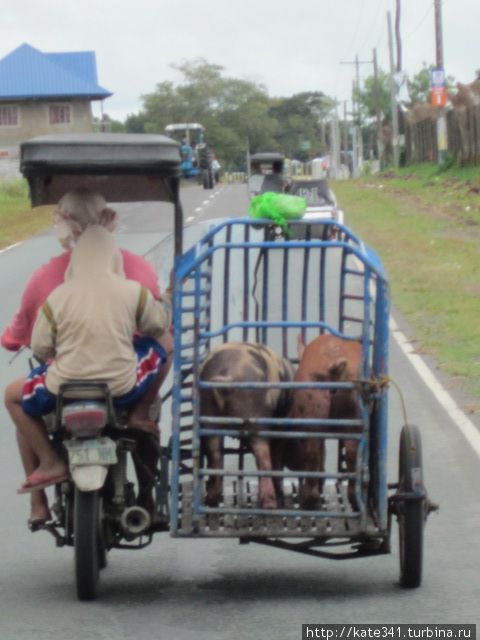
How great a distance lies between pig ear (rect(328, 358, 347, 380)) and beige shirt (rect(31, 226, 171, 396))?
73 centimetres

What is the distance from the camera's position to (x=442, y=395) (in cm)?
1209

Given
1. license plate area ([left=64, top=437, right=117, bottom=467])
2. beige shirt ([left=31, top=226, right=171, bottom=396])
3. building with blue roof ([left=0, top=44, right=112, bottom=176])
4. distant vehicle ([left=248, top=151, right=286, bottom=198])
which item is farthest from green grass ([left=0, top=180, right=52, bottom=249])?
building with blue roof ([left=0, top=44, right=112, bottom=176])

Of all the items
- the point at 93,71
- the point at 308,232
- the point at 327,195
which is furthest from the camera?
the point at 93,71

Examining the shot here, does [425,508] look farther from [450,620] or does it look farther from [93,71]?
[93,71]

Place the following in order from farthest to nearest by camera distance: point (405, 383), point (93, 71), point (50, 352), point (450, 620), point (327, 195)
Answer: point (93, 71) → point (327, 195) → point (405, 383) → point (50, 352) → point (450, 620)

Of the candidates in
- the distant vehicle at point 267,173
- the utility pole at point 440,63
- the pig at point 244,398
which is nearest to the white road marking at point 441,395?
the pig at point 244,398

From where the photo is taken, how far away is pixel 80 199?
6219mm

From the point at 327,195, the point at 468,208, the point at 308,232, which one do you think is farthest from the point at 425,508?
the point at 468,208

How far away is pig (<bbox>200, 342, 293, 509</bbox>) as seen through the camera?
20.0ft

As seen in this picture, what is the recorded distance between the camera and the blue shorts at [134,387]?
612 centimetres

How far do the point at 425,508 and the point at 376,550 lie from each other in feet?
0.91

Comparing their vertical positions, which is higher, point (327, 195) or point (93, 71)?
point (93, 71)

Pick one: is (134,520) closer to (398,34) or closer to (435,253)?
(435,253)

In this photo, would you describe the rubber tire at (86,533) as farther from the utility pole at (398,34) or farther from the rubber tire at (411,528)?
the utility pole at (398,34)
